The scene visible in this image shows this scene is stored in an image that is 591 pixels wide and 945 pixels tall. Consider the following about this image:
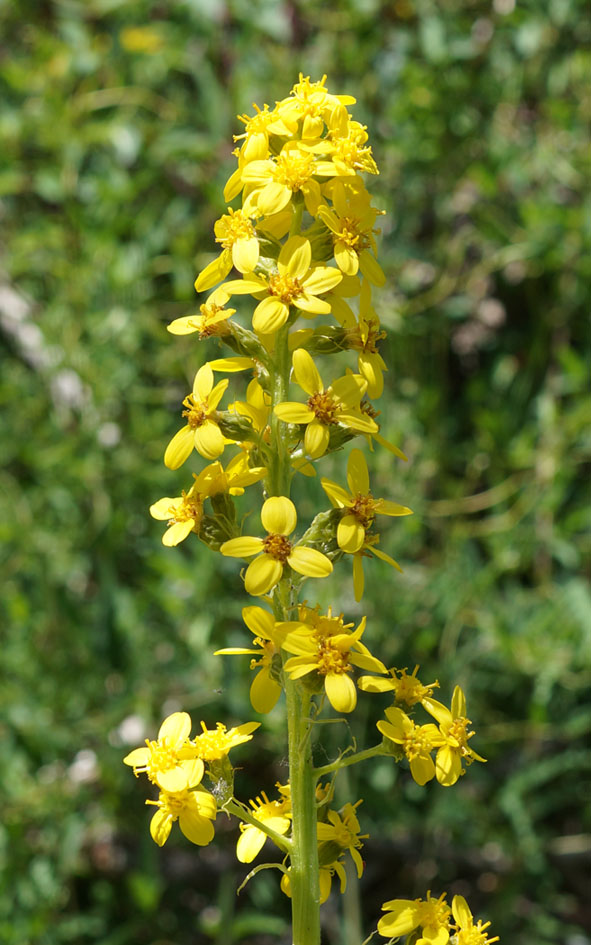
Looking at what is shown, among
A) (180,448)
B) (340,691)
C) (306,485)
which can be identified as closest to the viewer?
(340,691)

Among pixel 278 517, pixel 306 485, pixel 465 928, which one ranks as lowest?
pixel 306 485

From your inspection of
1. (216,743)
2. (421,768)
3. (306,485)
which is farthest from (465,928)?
(306,485)

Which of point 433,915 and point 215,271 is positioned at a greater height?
point 215,271

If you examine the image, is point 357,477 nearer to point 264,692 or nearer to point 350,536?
point 350,536

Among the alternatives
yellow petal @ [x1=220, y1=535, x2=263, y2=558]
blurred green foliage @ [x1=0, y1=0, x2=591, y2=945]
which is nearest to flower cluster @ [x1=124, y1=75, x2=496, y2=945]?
yellow petal @ [x1=220, y1=535, x2=263, y2=558]

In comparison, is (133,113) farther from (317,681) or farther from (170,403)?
(317,681)
